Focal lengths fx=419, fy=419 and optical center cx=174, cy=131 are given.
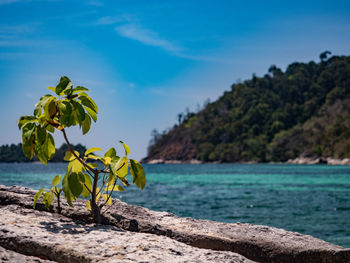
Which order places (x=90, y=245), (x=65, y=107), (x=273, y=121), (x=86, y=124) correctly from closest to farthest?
(x=90, y=245) → (x=65, y=107) → (x=86, y=124) → (x=273, y=121)

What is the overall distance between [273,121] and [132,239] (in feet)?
425

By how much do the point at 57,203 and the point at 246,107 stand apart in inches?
5512

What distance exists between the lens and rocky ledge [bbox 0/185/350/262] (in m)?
2.50

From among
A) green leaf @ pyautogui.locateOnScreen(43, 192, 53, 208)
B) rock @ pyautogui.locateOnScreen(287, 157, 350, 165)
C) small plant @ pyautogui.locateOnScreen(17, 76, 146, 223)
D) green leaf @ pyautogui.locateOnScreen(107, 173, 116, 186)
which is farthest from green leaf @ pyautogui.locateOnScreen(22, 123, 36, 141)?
rock @ pyautogui.locateOnScreen(287, 157, 350, 165)

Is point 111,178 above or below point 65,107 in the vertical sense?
below

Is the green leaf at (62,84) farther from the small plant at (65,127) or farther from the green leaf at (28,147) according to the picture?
the green leaf at (28,147)

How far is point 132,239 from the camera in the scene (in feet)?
8.87

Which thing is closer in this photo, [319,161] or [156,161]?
[319,161]

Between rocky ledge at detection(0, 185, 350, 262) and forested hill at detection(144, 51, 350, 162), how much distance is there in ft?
319

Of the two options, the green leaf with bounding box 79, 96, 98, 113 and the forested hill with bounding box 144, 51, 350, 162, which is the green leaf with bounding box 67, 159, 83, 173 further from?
the forested hill with bounding box 144, 51, 350, 162

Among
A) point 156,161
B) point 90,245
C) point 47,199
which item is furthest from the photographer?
point 156,161

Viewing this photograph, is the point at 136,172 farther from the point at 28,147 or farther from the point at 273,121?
the point at 273,121

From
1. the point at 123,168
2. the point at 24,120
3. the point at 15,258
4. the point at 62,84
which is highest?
the point at 62,84

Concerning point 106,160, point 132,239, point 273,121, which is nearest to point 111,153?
point 106,160
